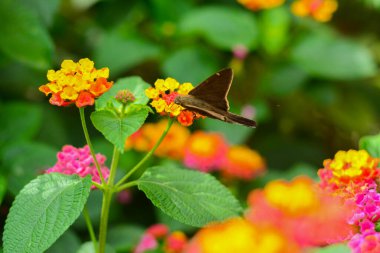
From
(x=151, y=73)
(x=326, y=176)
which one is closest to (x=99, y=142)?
(x=151, y=73)

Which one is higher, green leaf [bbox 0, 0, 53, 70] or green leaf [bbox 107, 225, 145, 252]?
green leaf [bbox 0, 0, 53, 70]

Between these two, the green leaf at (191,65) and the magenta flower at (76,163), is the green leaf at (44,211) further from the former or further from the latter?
the green leaf at (191,65)

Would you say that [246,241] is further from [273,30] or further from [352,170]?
[273,30]

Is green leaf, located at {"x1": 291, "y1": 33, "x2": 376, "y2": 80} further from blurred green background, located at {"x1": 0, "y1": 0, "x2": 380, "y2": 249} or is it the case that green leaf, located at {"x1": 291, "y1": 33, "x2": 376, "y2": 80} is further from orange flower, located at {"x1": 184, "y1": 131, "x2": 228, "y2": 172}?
orange flower, located at {"x1": 184, "y1": 131, "x2": 228, "y2": 172}

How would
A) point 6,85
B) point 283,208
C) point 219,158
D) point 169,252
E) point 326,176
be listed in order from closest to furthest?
point 283,208
point 326,176
point 169,252
point 219,158
point 6,85

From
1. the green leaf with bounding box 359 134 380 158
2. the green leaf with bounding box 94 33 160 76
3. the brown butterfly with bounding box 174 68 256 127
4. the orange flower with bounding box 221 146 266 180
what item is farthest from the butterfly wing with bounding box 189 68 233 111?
the green leaf with bounding box 94 33 160 76

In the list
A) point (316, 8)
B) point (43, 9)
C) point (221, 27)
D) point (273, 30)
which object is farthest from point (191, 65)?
point (43, 9)

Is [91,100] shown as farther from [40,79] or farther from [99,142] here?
[40,79]
